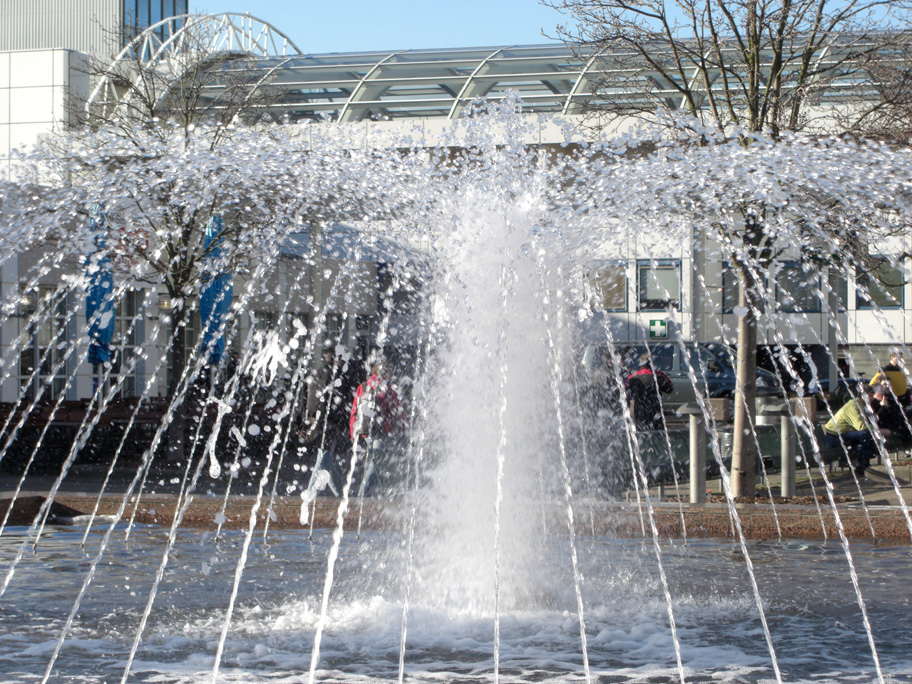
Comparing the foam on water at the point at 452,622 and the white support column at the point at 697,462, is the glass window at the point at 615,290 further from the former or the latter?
the foam on water at the point at 452,622

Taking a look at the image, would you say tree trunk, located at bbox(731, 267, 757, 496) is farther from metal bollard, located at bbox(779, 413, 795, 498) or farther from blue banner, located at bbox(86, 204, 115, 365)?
blue banner, located at bbox(86, 204, 115, 365)

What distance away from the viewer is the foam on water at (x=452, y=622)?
16.2ft

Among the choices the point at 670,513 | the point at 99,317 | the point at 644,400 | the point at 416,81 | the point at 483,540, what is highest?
the point at 416,81

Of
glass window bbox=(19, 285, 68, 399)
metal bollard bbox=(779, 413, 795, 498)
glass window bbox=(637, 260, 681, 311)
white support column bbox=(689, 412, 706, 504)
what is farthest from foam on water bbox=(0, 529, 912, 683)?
glass window bbox=(637, 260, 681, 311)

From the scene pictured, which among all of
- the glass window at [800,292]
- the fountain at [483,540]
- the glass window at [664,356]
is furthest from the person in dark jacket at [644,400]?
the glass window at [800,292]

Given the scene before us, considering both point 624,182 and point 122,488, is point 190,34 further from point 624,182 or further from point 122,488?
point 624,182

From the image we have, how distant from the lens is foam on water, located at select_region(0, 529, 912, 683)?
16.2ft

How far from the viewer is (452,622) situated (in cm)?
575

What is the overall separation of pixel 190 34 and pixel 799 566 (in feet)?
45.1

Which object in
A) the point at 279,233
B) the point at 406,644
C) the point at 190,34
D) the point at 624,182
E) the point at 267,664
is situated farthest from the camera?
the point at 190,34

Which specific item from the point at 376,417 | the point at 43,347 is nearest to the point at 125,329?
the point at 43,347

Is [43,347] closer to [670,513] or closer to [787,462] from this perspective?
[787,462]

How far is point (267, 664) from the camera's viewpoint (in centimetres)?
499

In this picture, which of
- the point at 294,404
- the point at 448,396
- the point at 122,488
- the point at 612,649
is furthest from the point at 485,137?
the point at 294,404
